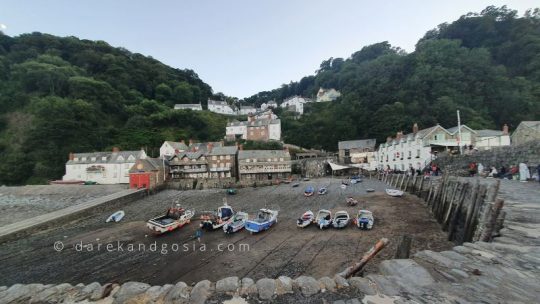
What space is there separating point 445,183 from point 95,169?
63.8 metres

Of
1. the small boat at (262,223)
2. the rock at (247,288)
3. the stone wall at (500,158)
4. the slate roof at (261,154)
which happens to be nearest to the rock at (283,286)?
the rock at (247,288)

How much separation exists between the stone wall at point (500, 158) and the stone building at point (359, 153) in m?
26.7

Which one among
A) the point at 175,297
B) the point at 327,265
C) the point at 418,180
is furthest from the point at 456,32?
the point at 175,297

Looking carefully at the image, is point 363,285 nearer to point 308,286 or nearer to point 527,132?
point 308,286

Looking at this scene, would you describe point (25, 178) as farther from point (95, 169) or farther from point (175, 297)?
point (175, 297)

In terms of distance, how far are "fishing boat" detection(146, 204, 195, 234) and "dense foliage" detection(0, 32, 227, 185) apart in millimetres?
49124

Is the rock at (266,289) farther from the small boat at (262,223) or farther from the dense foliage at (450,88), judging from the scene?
the dense foliage at (450,88)

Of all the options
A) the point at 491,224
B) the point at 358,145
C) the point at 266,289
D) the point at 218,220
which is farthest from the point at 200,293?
the point at 358,145

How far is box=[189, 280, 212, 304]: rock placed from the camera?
4.95m

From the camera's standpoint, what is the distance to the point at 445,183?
20781 millimetres

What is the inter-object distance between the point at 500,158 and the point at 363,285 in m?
28.5

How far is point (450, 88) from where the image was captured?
225 ft

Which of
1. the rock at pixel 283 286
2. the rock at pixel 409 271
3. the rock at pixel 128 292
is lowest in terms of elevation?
the rock at pixel 128 292

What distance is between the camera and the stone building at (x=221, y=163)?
5766 centimetres
